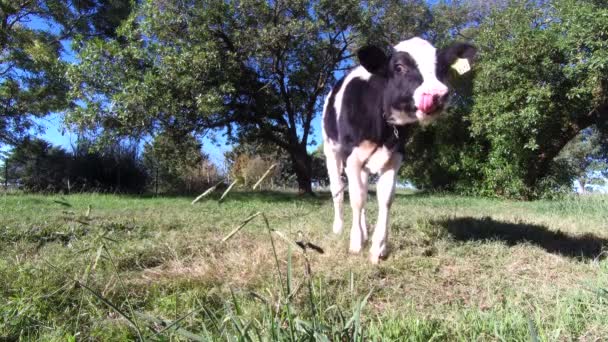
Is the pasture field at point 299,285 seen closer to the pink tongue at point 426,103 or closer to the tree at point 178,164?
the pink tongue at point 426,103

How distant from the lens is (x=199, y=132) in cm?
1442

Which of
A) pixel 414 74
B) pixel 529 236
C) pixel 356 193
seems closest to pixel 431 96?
pixel 414 74

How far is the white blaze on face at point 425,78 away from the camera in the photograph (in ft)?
10.3

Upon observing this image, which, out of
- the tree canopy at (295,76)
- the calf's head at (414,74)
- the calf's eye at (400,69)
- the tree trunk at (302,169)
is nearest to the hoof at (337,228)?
the calf's head at (414,74)

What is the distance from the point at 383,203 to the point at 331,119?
152cm

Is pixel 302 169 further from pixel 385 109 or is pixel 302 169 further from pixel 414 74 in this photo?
pixel 414 74

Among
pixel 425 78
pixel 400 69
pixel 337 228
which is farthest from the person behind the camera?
pixel 337 228

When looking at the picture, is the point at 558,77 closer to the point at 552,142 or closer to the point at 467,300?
the point at 552,142

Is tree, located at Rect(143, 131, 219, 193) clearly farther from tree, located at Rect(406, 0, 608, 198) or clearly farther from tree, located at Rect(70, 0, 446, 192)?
tree, located at Rect(406, 0, 608, 198)

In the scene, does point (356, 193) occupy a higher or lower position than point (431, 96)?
lower

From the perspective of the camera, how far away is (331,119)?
199 inches

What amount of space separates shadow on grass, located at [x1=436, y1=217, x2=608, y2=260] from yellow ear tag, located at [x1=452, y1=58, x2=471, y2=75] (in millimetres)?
1741

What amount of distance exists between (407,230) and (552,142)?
37.7 ft

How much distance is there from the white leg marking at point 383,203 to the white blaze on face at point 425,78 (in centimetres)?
71
